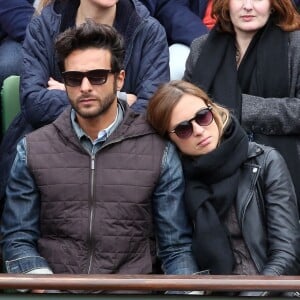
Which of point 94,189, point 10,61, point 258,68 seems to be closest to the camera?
point 94,189

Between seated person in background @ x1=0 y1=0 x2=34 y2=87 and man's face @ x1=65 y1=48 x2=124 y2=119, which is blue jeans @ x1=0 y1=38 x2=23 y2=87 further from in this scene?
man's face @ x1=65 y1=48 x2=124 y2=119

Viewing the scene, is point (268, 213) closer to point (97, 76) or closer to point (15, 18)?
point (97, 76)

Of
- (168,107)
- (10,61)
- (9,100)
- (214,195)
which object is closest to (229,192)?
(214,195)

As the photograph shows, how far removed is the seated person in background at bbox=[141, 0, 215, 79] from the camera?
4.27 metres

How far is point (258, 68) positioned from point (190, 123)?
0.65 meters

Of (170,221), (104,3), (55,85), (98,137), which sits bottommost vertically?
(170,221)

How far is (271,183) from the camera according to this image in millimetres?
3410

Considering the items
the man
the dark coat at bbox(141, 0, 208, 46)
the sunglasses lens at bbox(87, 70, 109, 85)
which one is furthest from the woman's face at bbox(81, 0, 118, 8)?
the sunglasses lens at bbox(87, 70, 109, 85)

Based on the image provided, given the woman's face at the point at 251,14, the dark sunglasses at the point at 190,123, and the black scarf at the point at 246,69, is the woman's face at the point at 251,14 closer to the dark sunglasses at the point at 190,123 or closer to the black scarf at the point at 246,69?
the black scarf at the point at 246,69

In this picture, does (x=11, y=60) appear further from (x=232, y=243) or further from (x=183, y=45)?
(x=232, y=243)

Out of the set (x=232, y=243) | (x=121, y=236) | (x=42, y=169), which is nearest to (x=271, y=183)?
(x=232, y=243)

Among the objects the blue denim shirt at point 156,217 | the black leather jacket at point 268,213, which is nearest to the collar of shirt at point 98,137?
the blue denim shirt at point 156,217

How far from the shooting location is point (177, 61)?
4254mm

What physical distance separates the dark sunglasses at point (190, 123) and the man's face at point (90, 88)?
24cm
